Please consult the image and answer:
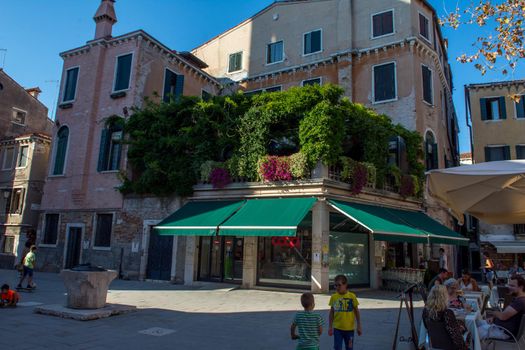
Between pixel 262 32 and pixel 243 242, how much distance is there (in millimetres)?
15878

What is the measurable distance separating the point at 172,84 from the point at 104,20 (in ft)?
16.5

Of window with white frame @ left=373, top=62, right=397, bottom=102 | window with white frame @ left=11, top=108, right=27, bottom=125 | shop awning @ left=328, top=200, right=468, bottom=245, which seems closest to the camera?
shop awning @ left=328, top=200, right=468, bottom=245

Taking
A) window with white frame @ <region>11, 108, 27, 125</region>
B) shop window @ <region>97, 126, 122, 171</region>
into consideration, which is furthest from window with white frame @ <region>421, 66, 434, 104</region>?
window with white frame @ <region>11, 108, 27, 125</region>

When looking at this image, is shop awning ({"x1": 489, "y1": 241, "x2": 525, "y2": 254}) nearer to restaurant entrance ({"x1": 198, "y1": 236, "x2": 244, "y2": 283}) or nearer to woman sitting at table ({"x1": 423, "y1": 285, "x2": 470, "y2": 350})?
restaurant entrance ({"x1": 198, "y1": 236, "x2": 244, "y2": 283})

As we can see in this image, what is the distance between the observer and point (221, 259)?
16.2 metres

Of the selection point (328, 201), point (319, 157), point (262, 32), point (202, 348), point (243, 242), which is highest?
point (262, 32)

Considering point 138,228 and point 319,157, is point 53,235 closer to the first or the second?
point 138,228

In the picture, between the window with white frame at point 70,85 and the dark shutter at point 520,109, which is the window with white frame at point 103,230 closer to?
the window with white frame at point 70,85

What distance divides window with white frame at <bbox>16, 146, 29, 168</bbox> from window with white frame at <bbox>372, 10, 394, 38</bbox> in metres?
22.3

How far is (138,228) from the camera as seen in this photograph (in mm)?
17766

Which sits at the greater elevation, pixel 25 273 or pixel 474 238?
pixel 474 238

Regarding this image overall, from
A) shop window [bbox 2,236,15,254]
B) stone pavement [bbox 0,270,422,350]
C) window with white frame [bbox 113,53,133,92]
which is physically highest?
window with white frame [bbox 113,53,133,92]

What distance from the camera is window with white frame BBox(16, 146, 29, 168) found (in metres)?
26.4

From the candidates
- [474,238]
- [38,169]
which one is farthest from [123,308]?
[474,238]
